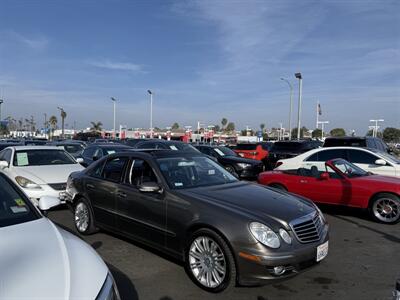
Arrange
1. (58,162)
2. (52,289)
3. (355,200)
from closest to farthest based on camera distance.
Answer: (52,289) → (355,200) → (58,162)

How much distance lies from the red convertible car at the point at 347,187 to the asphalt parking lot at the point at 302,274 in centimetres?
105

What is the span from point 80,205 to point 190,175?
247cm

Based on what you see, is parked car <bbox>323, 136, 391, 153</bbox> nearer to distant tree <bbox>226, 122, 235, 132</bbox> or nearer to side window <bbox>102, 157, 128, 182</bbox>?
side window <bbox>102, 157, 128, 182</bbox>

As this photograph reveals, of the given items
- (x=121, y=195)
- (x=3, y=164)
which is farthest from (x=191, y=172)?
(x=3, y=164)

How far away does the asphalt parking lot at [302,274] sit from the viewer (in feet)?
14.0

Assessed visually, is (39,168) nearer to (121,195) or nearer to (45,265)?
(121,195)

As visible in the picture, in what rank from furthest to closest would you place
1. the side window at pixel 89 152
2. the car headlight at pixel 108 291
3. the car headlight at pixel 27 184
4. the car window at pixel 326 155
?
the side window at pixel 89 152, the car window at pixel 326 155, the car headlight at pixel 27 184, the car headlight at pixel 108 291

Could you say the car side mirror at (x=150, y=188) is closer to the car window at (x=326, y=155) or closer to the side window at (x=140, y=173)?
the side window at (x=140, y=173)

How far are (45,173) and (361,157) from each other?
335 inches

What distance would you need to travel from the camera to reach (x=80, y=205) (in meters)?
6.81

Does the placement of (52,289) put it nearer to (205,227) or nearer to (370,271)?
(205,227)

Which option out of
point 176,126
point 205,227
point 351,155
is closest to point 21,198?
point 205,227

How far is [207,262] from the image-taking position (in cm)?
441

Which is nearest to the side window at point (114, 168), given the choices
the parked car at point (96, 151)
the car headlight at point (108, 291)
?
the car headlight at point (108, 291)
